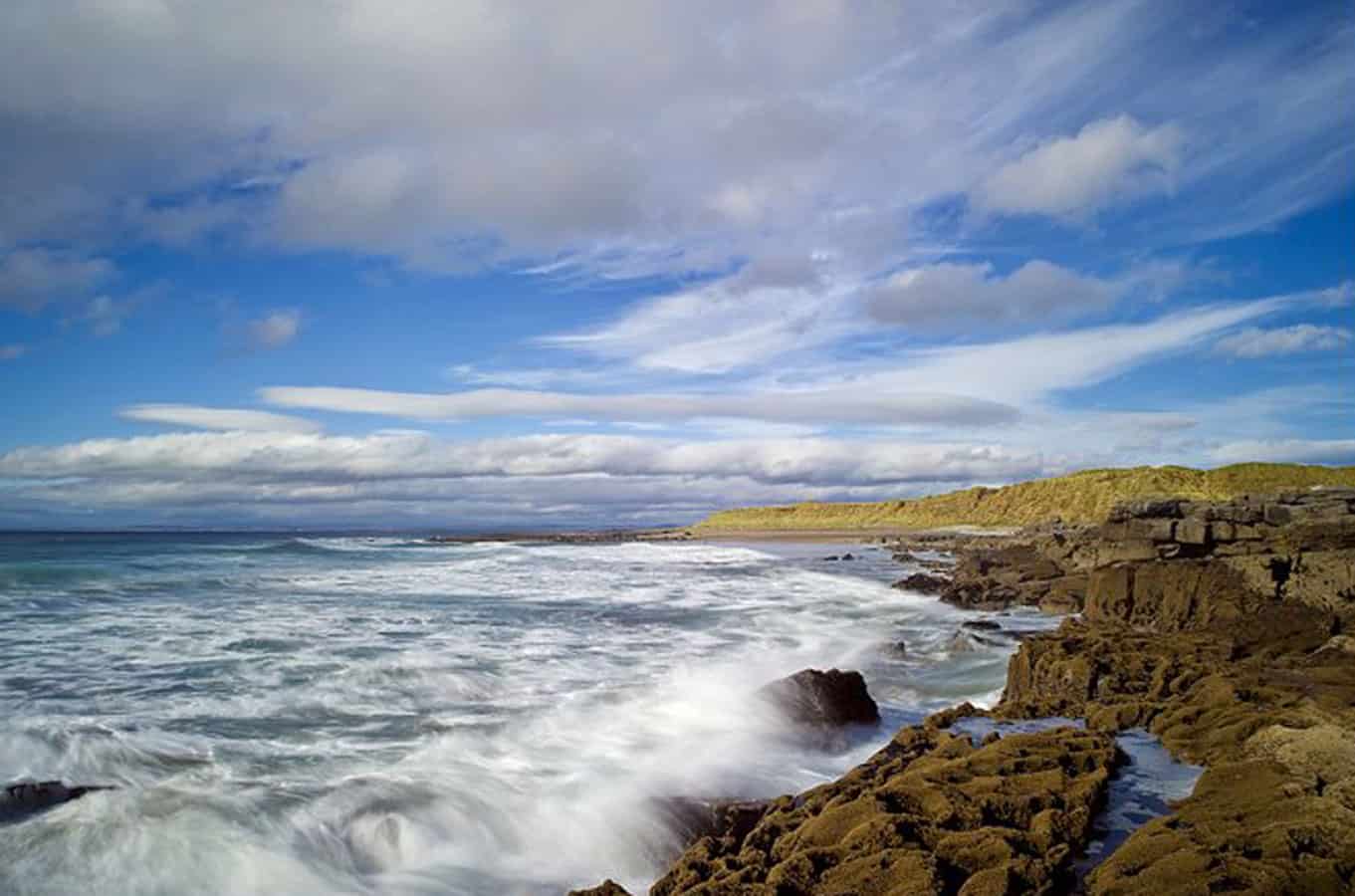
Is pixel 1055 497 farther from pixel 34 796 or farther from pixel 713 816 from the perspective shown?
pixel 34 796

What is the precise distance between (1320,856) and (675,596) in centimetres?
2079

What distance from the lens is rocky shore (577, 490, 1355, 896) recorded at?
13.2 ft

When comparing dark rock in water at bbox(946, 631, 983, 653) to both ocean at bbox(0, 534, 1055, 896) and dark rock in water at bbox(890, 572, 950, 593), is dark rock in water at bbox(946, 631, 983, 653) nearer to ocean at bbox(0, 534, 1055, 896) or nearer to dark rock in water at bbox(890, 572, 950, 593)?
ocean at bbox(0, 534, 1055, 896)

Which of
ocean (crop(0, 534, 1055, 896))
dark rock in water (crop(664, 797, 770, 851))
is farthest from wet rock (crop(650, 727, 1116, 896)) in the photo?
ocean (crop(0, 534, 1055, 896))

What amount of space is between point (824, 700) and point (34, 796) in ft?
24.3

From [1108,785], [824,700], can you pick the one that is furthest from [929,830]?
[824,700]

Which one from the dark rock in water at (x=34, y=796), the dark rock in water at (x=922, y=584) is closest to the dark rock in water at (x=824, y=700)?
the dark rock in water at (x=34, y=796)

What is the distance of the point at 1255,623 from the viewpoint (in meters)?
12.0

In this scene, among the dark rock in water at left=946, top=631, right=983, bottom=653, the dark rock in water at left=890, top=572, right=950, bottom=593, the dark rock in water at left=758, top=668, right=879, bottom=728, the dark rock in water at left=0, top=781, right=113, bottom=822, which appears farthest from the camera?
the dark rock in water at left=890, top=572, right=950, bottom=593

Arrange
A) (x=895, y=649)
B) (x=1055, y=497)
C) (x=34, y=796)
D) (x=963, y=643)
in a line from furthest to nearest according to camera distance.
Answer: (x=1055, y=497) < (x=895, y=649) < (x=963, y=643) < (x=34, y=796)

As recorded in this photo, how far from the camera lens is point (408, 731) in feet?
30.1

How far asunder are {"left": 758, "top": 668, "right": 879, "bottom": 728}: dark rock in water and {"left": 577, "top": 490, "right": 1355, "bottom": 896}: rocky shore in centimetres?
122

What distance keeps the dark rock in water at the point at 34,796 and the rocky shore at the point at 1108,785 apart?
4.99 meters

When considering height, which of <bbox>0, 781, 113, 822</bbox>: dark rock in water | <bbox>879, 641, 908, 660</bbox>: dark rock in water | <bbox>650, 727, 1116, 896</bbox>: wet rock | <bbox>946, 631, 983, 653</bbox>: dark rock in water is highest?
<bbox>650, 727, 1116, 896</bbox>: wet rock
